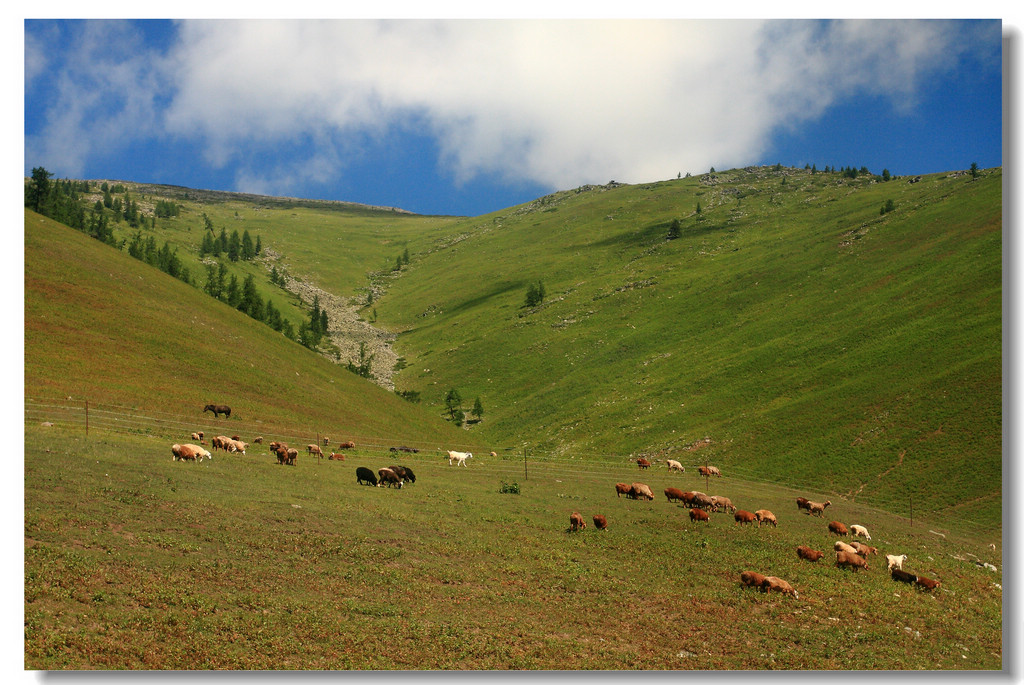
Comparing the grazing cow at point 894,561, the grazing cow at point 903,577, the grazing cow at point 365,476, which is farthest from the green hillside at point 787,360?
the grazing cow at point 365,476

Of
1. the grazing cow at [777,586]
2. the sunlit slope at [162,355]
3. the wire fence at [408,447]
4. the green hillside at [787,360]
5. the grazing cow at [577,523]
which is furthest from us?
the green hillside at [787,360]

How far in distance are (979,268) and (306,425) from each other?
8778cm

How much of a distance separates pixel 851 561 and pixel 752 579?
22.4 ft

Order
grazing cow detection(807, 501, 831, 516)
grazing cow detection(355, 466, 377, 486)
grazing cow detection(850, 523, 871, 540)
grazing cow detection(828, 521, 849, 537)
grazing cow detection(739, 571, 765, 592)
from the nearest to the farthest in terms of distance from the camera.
A: 1. grazing cow detection(739, 571, 765, 592)
2. grazing cow detection(850, 523, 871, 540)
3. grazing cow detection(828, 521, 849, 537)
4. grazing cow detection(355, 466, 377, 486)
5. grazing cow detection(807, 501, 831, 516)

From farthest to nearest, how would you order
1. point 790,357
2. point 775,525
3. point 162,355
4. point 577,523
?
1. point 790,357
2. point 162,355
3. point 775,525
4. point 577,523

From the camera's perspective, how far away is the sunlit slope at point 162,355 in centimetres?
5184

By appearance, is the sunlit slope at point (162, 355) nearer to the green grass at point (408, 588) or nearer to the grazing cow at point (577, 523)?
the green grass at point (408, 588)

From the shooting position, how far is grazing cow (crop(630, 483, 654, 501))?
41.8m

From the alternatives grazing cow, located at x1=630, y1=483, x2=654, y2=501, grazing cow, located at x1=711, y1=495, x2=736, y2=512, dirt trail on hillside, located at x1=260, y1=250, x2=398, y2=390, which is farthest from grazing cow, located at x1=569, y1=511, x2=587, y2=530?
dirt trail on hillside, located at x1=260, y1=250, x2=398, y2=390

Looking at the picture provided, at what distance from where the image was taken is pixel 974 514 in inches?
1857

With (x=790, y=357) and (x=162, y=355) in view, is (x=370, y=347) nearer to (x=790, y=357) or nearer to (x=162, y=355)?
(x=162, y=355)

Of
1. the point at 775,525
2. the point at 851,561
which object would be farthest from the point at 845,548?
the point at 775,525

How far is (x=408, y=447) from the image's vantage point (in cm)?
5966

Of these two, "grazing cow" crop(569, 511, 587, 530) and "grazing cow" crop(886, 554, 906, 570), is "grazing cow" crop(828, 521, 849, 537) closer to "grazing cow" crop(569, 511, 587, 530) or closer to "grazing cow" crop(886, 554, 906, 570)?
"grazing cow" crop(886, 554, 906, 570)
